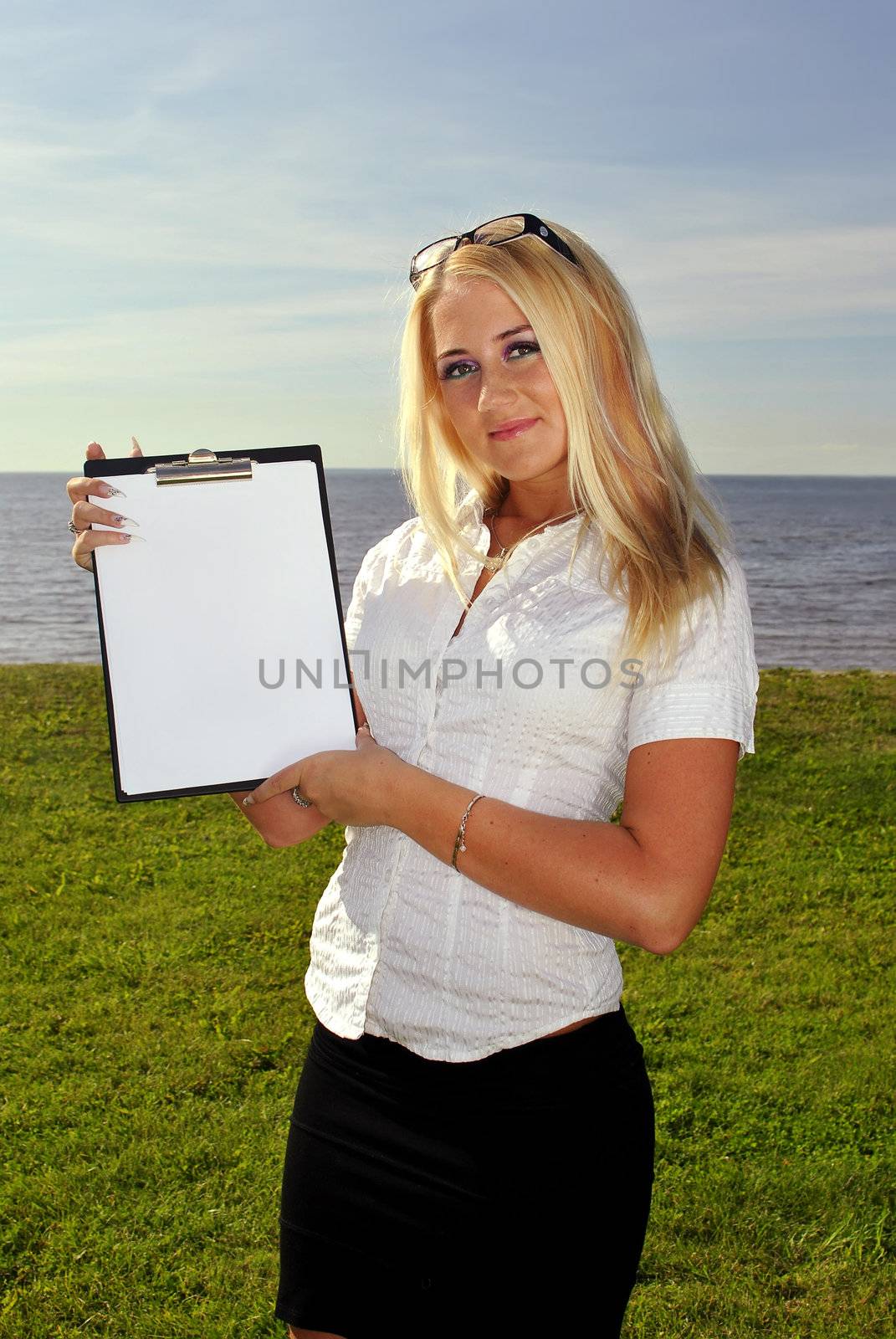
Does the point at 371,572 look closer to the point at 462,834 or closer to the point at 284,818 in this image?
the point at 284,818

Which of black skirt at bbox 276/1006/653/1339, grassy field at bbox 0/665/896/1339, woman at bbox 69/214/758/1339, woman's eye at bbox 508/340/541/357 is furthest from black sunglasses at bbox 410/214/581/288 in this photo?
grassy field at bbox 0/665/896/1339

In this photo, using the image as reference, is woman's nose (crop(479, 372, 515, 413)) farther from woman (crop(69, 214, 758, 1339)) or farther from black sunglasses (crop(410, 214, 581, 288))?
black sunglasses (crop(410, 214, 581, 288))

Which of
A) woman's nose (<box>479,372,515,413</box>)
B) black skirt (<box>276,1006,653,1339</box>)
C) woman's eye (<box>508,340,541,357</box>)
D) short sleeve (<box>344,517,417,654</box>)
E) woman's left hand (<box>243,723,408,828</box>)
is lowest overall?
black skirt (<box>276,1006,653,1339</box>)

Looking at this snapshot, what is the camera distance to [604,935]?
1950 mm

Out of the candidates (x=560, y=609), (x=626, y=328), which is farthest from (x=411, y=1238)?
(x=626, y=328)

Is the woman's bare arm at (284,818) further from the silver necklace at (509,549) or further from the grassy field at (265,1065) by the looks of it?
the grassy field at (265,1065)

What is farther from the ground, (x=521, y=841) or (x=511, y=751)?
(x=511, y=751)

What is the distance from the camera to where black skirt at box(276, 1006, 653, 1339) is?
1878mm

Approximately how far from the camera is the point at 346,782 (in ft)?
6.28

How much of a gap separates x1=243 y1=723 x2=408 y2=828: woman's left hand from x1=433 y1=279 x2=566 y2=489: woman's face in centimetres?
57

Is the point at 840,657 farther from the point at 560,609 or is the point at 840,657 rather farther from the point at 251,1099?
the point at 560,609

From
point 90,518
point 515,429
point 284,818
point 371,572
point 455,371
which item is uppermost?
point 455,371

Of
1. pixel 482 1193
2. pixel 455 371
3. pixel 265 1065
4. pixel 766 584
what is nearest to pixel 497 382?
pixel 455 371

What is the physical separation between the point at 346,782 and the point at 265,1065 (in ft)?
9.29
